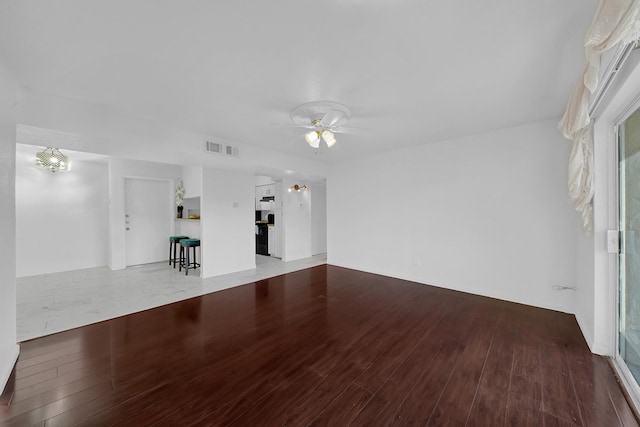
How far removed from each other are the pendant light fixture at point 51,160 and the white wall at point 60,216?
0.49 feet

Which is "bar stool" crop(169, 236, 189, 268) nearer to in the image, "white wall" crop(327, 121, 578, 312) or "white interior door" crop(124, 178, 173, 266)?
"white interior door" crop(124, 178, 173, 266)

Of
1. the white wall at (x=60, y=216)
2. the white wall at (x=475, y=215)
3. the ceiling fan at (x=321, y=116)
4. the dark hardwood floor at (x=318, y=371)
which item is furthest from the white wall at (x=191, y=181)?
the white wall at (x=475, y=215)

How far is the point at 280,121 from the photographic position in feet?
10.4

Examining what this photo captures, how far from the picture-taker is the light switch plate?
2033 millimetres

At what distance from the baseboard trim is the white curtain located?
13.7 ft

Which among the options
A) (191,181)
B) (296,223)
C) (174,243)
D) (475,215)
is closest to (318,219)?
(296,223)

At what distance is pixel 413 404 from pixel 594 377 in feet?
4.91

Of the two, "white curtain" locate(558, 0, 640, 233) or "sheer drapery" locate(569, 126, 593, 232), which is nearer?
"white curtain" locate(558, 0, 640, 233)

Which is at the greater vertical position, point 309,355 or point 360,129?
point 360,129

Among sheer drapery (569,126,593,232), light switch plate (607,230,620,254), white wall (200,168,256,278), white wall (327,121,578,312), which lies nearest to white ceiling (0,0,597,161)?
sheer drapery (569,126,593,232)

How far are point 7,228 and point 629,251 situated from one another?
4896 mm

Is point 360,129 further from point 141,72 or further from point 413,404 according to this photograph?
point 413,404

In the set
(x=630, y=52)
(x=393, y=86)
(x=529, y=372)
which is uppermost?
(x=393, y=86)

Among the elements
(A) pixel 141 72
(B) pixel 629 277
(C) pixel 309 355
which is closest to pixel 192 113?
(A) pixel 141 72
